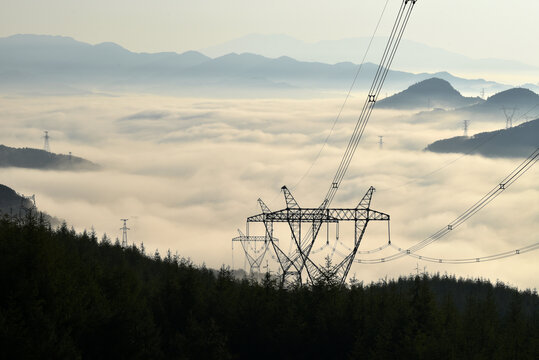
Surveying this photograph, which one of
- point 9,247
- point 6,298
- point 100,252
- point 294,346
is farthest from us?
point 100,252

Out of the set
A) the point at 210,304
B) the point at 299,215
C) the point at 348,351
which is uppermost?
the point at 299,215

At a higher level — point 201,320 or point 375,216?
point 375,216

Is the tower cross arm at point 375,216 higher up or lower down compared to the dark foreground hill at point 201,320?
higher up

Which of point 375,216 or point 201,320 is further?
point 375,216

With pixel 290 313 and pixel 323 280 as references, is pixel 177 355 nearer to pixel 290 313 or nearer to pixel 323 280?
pixel 290 313

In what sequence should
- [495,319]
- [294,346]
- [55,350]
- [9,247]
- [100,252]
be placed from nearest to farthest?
[55,350] → [9,247] → [294,346] → [495,319] → [100,252]

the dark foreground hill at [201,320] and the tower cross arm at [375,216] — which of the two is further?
the tower cross arm at [375,216]

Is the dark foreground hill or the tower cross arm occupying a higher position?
the tower cross arm

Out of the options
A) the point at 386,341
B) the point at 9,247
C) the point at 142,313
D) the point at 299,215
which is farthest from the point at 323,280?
the point at 9,247
